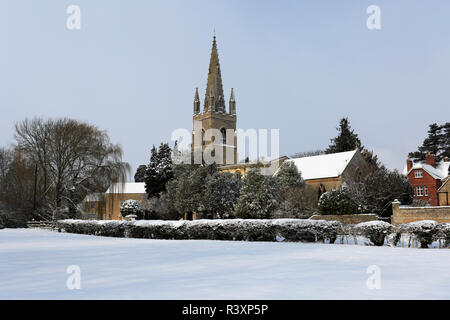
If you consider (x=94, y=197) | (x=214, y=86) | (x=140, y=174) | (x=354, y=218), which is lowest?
(x=354, y=218)

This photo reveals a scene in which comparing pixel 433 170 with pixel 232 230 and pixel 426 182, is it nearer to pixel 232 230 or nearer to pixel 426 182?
pixel 426 182

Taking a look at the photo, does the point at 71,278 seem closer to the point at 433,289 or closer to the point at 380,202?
the point at 433,289

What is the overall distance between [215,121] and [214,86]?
23.1 ft

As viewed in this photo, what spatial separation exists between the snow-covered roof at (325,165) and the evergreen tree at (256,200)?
15.3 metres

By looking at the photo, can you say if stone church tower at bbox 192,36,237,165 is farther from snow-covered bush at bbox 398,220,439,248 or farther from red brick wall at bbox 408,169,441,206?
snow-covered bush at bbox 398,220,439,248

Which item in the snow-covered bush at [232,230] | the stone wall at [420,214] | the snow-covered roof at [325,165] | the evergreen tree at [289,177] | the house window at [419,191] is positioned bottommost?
the snow-covered bush at [232,230]

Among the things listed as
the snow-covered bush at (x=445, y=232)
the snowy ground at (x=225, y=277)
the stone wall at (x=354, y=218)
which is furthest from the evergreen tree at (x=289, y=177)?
the snowy ground at (x=225, y=277)

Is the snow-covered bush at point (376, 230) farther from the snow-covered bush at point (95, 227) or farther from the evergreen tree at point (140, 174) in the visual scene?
the evergreen tree at point (140, 174)

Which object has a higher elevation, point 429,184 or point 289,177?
point 289,177

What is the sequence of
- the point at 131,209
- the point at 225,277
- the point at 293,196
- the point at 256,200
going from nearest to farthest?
the point at 225,277
the point at 256,200
the point at 293,196
the point at 131,209

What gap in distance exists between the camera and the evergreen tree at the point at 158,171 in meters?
48.1

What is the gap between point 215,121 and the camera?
7569cm

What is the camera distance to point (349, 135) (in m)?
59.1


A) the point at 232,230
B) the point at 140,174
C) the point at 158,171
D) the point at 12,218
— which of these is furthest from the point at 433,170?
the point at 140,174
